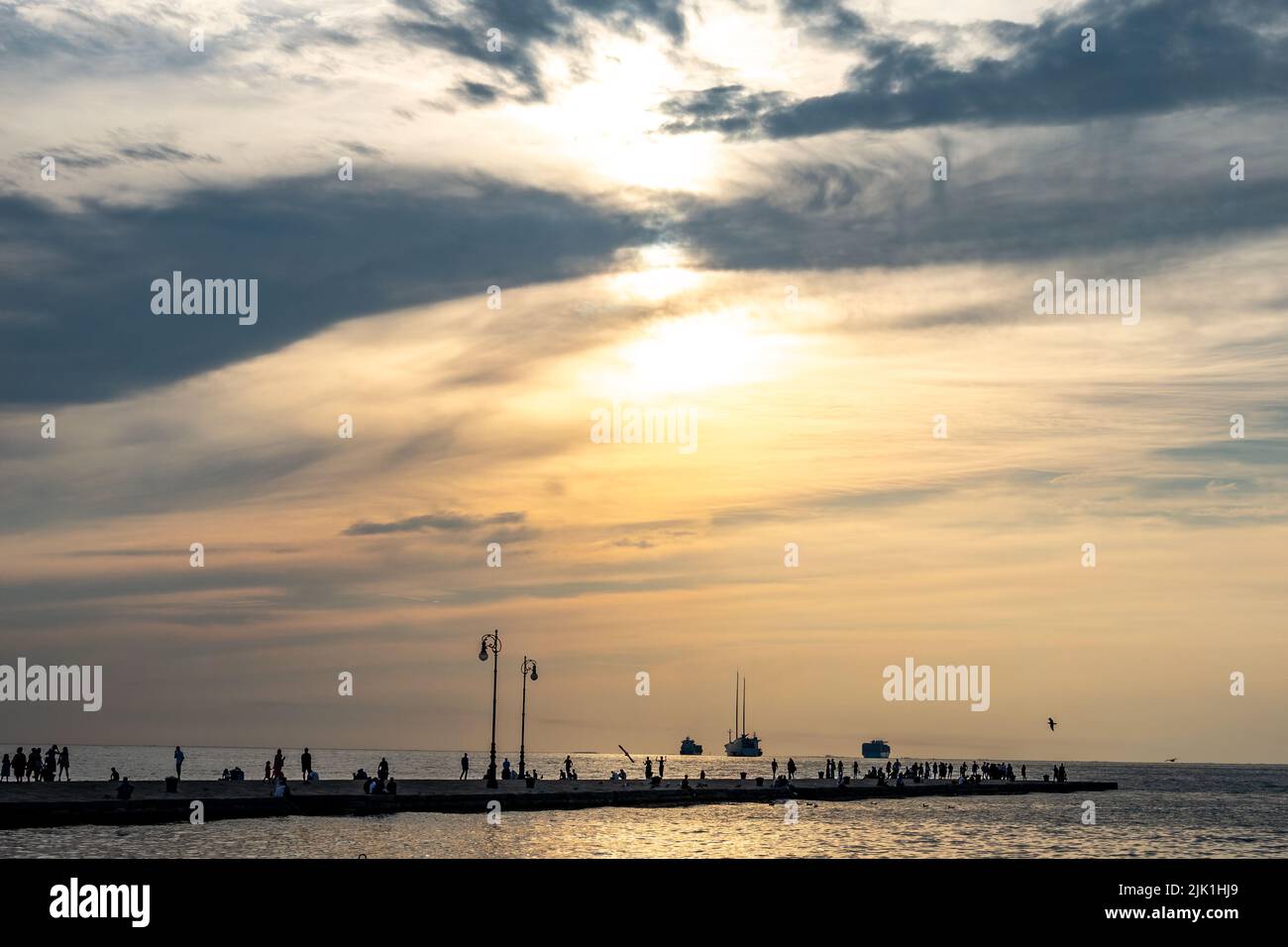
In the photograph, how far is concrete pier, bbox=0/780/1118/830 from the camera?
2002 inches

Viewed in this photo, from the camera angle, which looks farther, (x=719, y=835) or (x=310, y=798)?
(x=719, y=835)

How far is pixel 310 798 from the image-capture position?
201ft

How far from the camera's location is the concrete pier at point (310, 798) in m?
50.8
